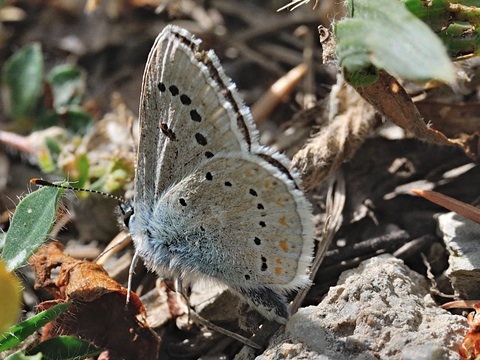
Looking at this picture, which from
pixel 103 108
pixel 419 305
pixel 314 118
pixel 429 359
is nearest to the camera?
pixel 429 359

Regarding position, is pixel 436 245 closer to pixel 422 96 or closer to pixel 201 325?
pixel 422 96

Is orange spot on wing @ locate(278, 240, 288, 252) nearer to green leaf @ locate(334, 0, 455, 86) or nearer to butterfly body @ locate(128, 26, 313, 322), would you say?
butterfly body @ locate(128, 26, 313, 322)

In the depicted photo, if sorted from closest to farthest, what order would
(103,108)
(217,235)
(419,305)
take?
(419,305) → (217,235) → (103,108)

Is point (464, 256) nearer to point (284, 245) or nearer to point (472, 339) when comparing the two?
point (472, 339)

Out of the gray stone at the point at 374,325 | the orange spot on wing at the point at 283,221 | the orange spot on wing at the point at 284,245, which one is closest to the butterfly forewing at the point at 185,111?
the orange spot on wing at the point at 283,221

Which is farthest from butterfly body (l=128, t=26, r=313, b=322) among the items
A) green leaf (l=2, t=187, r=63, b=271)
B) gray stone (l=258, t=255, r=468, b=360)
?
green leaf (l=2, t=187, r=63, b=271)

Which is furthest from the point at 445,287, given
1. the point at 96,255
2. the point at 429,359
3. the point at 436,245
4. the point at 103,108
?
the point at 103,108

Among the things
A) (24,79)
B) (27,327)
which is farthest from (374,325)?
(24,79)

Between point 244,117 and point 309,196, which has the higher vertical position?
point 244,117
